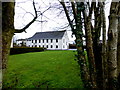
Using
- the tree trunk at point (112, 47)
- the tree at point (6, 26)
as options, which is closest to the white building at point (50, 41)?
the tree trunk at point (112, 47)

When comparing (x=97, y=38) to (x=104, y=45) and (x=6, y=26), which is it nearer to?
(x=104, y=45)

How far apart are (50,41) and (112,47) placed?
114 ft

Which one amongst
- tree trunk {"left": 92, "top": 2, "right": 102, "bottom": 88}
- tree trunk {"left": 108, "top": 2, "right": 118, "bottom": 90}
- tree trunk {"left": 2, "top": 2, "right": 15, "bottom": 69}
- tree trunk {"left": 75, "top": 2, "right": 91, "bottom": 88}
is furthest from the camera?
tree trunk {"left": 92, "top": 2, "right": 102, "bottom": 88}

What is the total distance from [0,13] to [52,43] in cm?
3496

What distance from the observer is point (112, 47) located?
262 cm

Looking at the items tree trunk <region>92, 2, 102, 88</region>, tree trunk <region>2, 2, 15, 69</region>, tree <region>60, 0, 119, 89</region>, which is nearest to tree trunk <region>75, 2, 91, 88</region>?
tree <region>60, 0, 119, 89</region>

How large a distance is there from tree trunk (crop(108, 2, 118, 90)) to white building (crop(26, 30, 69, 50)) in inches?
1262

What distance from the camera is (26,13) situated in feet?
12.4

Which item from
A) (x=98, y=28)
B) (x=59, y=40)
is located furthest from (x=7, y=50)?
(x=59, y=40)

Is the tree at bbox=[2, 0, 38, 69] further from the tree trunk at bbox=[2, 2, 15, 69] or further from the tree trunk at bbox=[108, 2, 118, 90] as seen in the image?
the tree trunk at bbox=[108, 2, 118, 90]

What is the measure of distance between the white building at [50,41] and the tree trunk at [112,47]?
105ft

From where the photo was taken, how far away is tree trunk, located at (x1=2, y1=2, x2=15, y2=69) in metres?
1.69

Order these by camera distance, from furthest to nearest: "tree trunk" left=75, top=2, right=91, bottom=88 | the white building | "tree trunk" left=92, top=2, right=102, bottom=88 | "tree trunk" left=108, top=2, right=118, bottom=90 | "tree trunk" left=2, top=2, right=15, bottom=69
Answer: the white building
"tree trunk" left=92, top=2, right=102, bottom=88
"tree trunk" left=75, top=2, right=91, bottom=88
"tree trunk" left=108, top=2, right=118, bottom=90
"tree trunk" left=2, top=2, right=15, bottom=69

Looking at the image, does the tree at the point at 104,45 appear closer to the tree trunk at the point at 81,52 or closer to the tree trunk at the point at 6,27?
the tree trunk at the point at 81,52
